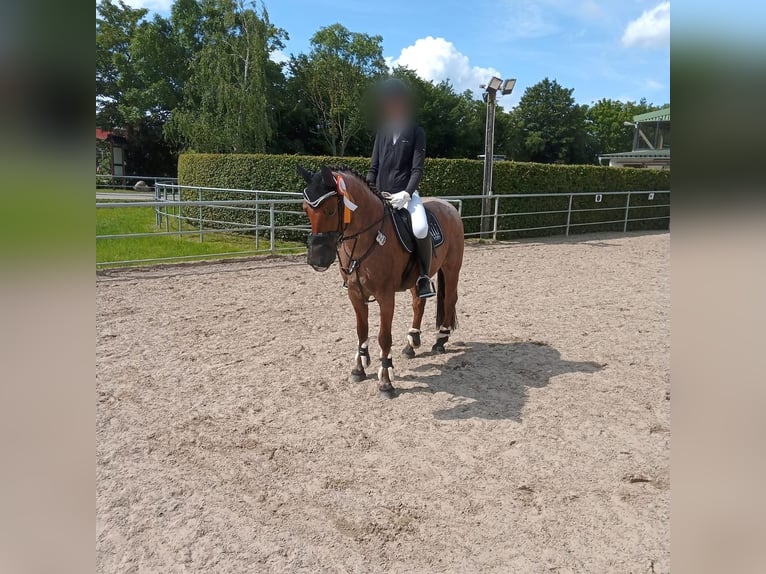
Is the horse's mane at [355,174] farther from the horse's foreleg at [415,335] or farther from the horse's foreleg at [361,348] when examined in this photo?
the horse's foreleg at [415,335]

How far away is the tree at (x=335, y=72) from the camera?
1997cm

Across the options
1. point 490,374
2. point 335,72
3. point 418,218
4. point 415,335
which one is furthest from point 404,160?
point 335,72

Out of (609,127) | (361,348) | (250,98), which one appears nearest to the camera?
(361,348)

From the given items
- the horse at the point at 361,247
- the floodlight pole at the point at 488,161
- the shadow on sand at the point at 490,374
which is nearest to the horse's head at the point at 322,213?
the horse at the point at 361,247

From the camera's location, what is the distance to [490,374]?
4293 mm

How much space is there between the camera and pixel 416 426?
3391 mm

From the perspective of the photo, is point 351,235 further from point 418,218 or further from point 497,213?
point 497,213

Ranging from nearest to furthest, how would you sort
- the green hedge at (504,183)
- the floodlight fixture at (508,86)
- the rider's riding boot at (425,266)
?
the rider's riding boot at (425,266) → the floodlight fixture at (508,86) → the green hedge at (504,183)

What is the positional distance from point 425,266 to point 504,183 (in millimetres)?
10462

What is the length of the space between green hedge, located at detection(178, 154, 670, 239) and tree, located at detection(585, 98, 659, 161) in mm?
30847

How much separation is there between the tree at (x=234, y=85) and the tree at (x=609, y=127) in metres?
33.7

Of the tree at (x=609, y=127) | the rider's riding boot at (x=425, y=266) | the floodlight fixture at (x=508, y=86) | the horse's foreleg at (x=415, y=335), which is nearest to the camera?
the rider's riding boot at (x=425, y=266)
